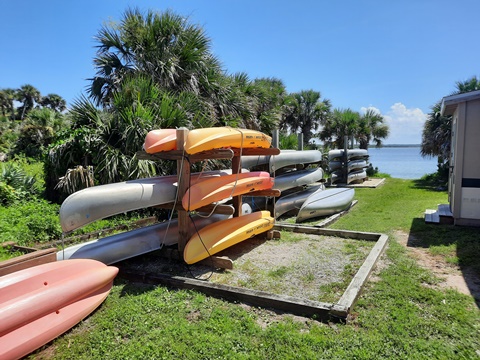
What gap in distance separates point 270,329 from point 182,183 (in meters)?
2.15

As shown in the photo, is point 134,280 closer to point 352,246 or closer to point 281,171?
point 352,246

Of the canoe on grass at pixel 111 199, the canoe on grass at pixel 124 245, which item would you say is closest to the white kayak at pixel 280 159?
the canoe on grass at pixel 124 245

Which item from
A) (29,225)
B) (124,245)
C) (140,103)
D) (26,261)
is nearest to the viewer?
(26,261)

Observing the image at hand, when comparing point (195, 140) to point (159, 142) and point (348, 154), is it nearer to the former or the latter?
point (159, 142)

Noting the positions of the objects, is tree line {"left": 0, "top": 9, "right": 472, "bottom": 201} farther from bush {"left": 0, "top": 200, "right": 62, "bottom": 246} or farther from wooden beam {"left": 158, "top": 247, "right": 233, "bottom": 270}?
wooden beam {"left": 158, "top": 247, "right": 233, "bottom": 270}

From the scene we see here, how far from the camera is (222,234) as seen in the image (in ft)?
14.9

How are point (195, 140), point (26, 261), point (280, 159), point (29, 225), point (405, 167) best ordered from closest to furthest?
point (26, 261) < point (195, 140) < point (29, 225) < point (280, 159) < point (405, 167)

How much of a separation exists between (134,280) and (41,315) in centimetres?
128

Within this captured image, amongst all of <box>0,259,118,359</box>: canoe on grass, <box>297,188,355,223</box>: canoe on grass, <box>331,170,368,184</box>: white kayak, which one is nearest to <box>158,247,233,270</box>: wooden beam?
<box>0,259,118,359</box>: canoe on grass

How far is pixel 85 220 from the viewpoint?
3.43 meters

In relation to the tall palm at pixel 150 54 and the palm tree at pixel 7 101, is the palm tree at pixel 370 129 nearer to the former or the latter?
the tall palm at pixel 150 54

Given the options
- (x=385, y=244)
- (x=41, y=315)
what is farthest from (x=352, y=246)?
(x=41, y=315)

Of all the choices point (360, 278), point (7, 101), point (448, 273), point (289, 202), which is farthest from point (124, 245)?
point (7, 101)

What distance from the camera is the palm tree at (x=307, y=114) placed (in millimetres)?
19516
